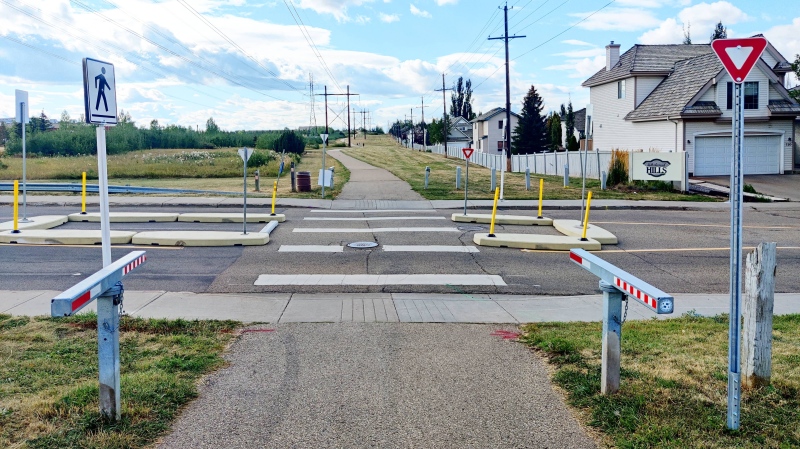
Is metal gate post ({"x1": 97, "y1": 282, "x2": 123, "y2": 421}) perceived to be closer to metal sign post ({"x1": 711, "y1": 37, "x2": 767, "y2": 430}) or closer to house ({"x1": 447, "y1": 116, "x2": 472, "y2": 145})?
metal sign post ({"x1": 711, "y1": 37, "x2": 767, "y2": 430})

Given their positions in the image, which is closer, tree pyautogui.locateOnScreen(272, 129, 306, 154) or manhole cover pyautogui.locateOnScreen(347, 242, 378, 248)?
manhole cover pyautogui.locateOnScreen(347, 242, 378, 248)

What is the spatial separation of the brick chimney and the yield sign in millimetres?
42955

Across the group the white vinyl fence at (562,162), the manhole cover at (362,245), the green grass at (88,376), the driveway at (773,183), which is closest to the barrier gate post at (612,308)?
the green grass at (88,376)

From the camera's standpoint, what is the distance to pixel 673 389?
589cm

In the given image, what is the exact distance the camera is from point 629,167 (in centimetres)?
3066

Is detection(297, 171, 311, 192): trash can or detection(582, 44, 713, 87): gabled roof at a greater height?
detection(582, 44, 713, 87): gabled roof

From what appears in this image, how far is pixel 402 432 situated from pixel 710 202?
930 inches

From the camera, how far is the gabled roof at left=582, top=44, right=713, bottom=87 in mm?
41000

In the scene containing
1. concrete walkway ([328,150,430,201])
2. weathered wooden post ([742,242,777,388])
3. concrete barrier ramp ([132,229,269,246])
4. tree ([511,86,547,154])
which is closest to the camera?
weathered wooden post ([742,242,777,388])

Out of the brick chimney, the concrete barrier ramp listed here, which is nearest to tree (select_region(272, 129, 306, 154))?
the brick chimney

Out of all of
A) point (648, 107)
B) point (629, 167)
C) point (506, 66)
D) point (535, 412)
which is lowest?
point (535, 412)

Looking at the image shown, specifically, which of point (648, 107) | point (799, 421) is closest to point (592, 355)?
point (799, 421)

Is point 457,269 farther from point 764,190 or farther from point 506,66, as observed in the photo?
point 506,66

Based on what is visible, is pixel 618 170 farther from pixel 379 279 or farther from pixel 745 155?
pixel 379 279
